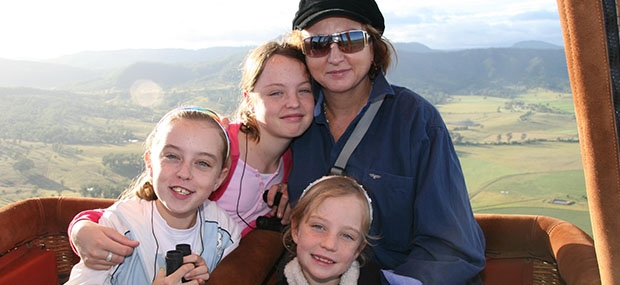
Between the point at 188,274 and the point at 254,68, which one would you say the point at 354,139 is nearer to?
the point at 254,68

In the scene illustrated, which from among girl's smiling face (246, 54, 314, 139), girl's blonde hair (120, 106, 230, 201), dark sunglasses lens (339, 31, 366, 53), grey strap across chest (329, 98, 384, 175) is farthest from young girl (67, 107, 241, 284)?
dark sunglasses lens (339, 31, 366, 53)

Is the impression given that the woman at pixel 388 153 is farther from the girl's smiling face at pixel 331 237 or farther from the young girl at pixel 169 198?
the young girl at pixel 169 198

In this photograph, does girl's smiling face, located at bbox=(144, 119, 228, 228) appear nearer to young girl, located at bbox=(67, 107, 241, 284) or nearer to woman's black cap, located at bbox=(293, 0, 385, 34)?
young girl, located at bbox=(67, 107, 241, 284)

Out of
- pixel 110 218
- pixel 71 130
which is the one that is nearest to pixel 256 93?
pixel 110 218

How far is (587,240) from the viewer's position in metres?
2.07

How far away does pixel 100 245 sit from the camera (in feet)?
5.79

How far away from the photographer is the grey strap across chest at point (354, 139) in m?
2.16

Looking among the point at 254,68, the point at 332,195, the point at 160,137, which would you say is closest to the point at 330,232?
the point at 332,195

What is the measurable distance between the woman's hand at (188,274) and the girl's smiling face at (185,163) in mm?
248

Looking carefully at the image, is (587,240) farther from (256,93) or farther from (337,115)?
(256,93)

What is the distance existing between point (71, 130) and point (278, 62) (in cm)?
252

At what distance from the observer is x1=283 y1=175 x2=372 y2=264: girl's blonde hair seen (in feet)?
6.38

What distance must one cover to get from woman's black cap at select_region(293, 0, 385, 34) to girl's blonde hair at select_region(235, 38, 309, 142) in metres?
0.16

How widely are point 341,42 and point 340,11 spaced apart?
0.12 meters
